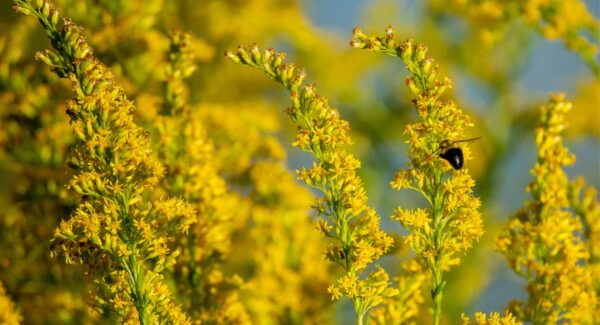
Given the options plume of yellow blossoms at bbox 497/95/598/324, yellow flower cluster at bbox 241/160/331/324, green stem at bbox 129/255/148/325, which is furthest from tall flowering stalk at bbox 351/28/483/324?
yellow flower cluster at bbox 241/160/331/324

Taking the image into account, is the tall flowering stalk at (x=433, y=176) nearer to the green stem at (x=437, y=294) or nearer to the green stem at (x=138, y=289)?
the green stem at (x=437, y=294)

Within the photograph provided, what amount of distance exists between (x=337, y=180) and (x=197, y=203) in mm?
454

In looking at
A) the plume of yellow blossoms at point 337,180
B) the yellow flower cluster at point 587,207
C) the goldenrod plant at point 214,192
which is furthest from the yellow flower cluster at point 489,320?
the yellow flower cluster at point 587,207

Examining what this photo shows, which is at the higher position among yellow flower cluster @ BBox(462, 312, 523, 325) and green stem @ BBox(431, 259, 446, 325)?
green stem @ BBox(431, 259, 446, 325)

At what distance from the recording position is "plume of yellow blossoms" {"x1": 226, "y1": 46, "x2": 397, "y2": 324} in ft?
3.46

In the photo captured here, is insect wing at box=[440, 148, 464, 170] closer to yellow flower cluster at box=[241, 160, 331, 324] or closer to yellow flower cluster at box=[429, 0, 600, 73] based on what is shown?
yellow flower cluster at box=[241, 160, 331, 324]

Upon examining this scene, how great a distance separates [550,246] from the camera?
4.41ft

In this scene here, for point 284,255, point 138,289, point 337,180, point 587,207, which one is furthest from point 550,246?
point 138,289

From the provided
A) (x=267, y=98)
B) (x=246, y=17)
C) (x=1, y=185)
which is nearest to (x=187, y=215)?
(x=246, y=17)

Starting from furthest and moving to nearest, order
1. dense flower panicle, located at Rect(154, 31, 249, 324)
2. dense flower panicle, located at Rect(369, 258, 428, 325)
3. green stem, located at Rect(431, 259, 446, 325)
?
dense flower panicle, located at Rect(154, 31, 249, 324) → dense flower panicle, located at Rect(369, 258, 428, 325) → green stem, located at Rect(431, 259, 446, 325)

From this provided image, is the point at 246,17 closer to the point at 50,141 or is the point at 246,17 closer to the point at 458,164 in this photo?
the point at 50,141

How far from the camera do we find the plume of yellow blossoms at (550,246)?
1296 millimetres

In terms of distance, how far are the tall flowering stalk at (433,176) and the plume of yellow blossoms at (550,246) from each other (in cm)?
25

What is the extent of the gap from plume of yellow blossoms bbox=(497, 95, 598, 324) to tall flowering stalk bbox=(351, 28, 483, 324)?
25 centimetres
